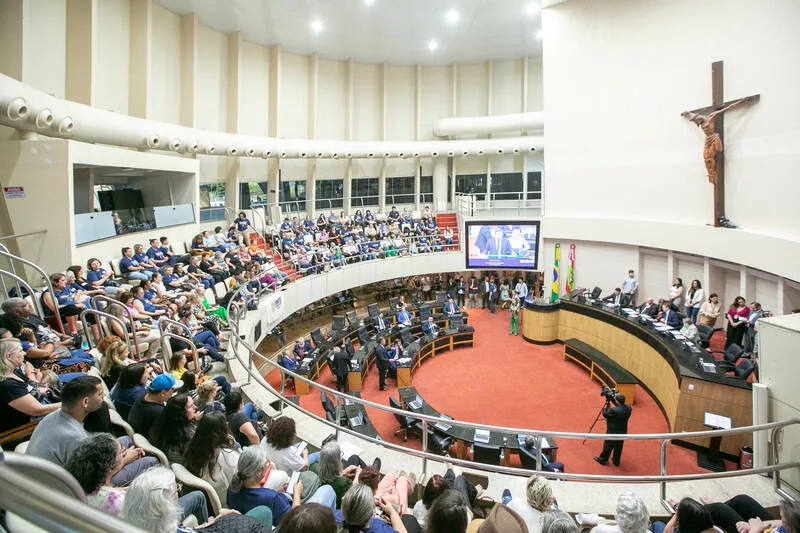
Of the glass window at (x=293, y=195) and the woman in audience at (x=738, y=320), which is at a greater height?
the glass window at (x=293, y=195)

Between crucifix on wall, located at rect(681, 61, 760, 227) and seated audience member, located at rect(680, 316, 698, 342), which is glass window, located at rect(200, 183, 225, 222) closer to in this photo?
seated audience member, located at rect(680, 316, 698, 342)

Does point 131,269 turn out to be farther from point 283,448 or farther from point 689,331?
point 689,331

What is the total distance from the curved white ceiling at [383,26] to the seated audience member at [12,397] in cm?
1743

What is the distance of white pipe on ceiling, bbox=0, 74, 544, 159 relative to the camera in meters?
8.94

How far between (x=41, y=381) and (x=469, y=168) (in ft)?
80.1

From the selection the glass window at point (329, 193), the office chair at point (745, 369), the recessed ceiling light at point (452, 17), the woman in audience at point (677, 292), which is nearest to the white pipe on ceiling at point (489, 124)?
the recessed ceiling light at point (452, 17)

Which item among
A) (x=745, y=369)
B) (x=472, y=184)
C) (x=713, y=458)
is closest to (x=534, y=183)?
(x=472, y=184)

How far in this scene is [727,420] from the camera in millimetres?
7082

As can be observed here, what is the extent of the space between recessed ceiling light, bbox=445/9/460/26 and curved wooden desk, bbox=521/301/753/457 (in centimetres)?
1272

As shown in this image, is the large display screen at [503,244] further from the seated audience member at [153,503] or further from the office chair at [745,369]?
the seated audience member at [153,503]

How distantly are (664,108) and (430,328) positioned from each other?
396 inches

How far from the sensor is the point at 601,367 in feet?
39.1

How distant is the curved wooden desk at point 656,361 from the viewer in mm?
7949

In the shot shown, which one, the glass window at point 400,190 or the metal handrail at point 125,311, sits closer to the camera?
the metal handrail at point 125,311
